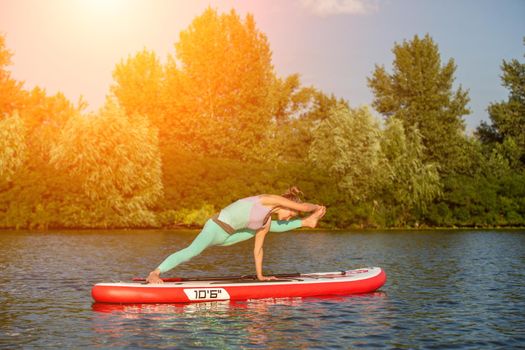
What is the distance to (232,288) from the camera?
14.0 meters

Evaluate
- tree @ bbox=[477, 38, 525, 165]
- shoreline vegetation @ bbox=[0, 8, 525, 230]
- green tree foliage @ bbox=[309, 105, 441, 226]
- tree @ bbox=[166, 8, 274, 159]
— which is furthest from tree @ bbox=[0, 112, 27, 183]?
tree @ bbox=[477, 38, 525, 165]

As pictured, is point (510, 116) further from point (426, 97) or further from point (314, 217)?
point (314, 217)

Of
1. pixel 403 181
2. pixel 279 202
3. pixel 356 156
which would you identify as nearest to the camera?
pixel 279 202

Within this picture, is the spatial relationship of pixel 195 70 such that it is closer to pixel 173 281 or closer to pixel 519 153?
pixel 519 153

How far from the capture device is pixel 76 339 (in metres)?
10.6

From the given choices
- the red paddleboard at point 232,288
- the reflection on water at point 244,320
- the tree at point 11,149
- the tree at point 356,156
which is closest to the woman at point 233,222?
the red paddleboard at point 232,288

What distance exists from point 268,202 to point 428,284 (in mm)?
5813

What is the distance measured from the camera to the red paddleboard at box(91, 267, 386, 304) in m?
13.5

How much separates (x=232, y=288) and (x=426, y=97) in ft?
190

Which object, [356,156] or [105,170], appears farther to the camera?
[356,156]

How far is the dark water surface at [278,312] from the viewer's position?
34.5 ft

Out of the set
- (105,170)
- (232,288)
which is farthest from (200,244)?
(105,170)

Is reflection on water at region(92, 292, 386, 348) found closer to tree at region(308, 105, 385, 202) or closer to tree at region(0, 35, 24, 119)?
tree at region(308, 105, 385, 202)

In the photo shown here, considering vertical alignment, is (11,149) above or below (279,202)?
above
